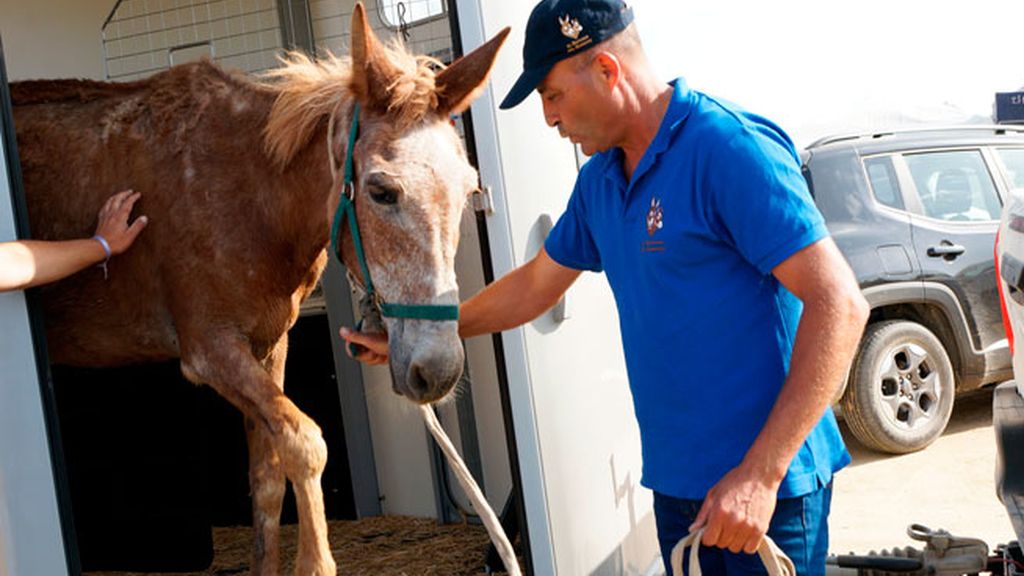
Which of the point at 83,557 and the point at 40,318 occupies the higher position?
the point at 40,318

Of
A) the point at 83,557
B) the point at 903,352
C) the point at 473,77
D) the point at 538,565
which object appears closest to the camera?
the point at 473,77

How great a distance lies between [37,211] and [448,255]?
1.62 metres

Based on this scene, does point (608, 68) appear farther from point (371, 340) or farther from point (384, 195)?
point (371, 340)

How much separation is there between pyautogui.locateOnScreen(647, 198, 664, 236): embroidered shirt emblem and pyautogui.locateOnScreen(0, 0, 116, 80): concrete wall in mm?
4421

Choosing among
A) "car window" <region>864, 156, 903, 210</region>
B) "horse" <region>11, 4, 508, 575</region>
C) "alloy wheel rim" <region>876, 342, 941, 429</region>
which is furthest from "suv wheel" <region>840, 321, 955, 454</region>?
"horse" <region>11, 4, 508, 575</region>

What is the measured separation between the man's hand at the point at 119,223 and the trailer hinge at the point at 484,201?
107 cm

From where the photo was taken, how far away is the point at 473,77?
2.92m

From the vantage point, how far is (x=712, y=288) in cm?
209

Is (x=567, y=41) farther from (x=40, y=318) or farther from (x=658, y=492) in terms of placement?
(x=40, y=318)

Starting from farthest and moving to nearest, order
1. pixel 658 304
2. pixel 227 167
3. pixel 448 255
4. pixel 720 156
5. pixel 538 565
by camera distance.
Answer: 1. pixel 227 167
2. pixel 538 565
3. pixel 448 255
4. pixel 658 304
5. pixel 720 156

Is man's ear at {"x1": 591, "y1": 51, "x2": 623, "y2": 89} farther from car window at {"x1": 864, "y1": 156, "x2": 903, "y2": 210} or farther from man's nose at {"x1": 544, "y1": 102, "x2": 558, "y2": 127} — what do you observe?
car window at {"x1": 864, "y1": 156, "x2": 903, "y2": 210}

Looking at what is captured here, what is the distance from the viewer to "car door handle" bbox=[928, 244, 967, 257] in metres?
6.85

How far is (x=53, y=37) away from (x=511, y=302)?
3.97 m

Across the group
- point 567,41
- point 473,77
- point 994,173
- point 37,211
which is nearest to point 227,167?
point 37,211
